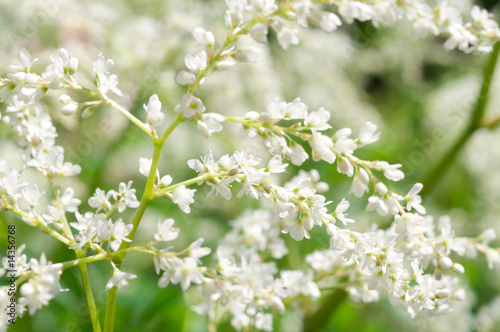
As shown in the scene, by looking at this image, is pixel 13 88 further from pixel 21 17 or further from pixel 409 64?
pixel 409 64

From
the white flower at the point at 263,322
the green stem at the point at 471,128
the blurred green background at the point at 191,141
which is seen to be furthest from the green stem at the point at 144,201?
the green stem at the point at 471,128

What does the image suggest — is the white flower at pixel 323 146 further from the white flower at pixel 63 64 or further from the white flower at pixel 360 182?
the white flower at pixel 63 64

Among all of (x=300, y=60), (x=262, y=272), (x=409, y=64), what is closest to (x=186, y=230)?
(x=300, y=60)

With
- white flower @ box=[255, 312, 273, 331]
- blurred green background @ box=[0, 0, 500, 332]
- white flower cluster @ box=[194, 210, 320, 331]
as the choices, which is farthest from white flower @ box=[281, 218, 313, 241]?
blurred green background @ box=[0, 0, 500, 332]

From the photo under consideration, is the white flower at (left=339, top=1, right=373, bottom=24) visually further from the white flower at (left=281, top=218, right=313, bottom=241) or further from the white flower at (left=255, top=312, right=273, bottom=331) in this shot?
the white flower at (left=255, top=312, right=273, bottom=331)

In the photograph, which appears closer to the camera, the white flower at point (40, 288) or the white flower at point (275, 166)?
the white flower at point (40, 288)

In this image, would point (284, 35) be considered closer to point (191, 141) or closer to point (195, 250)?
point (195, 250)

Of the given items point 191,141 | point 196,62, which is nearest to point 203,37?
point 196,62
